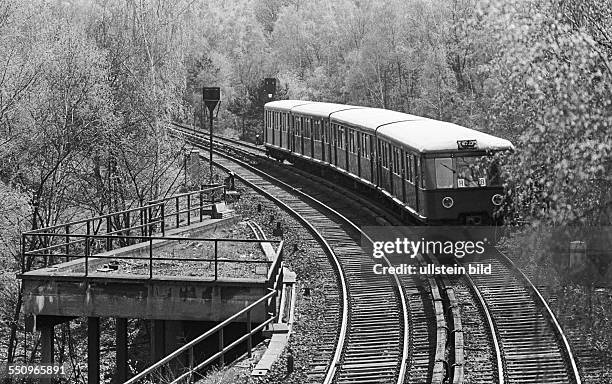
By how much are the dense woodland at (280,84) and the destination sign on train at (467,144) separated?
2.45 feet

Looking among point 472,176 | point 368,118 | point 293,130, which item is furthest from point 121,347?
point 293,130

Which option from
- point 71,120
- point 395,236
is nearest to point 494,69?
point 395,236

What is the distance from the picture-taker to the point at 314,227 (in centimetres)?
2591

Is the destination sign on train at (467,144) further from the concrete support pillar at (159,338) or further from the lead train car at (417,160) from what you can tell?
the concrete support pillar at (159,338)

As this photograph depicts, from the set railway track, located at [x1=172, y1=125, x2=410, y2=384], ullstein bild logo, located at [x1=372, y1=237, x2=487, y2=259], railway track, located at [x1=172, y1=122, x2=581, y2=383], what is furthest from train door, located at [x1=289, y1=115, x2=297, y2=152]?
railway track, located at [x1=172, y1=122, x2=581, y2=383]

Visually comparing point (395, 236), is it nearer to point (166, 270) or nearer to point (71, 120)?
point (166, 270)

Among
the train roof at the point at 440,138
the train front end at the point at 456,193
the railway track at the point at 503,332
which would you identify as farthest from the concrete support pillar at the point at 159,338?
the train roof at the point at 440,138

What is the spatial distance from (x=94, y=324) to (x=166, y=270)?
2.02 meters

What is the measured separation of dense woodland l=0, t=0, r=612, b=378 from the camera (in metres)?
11.0

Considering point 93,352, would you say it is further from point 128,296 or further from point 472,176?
point 472,176

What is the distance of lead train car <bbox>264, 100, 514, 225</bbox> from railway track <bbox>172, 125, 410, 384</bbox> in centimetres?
172

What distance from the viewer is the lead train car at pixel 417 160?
21.8 metres

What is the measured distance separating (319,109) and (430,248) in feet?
50.2

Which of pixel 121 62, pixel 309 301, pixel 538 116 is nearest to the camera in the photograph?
pixel 538 116
